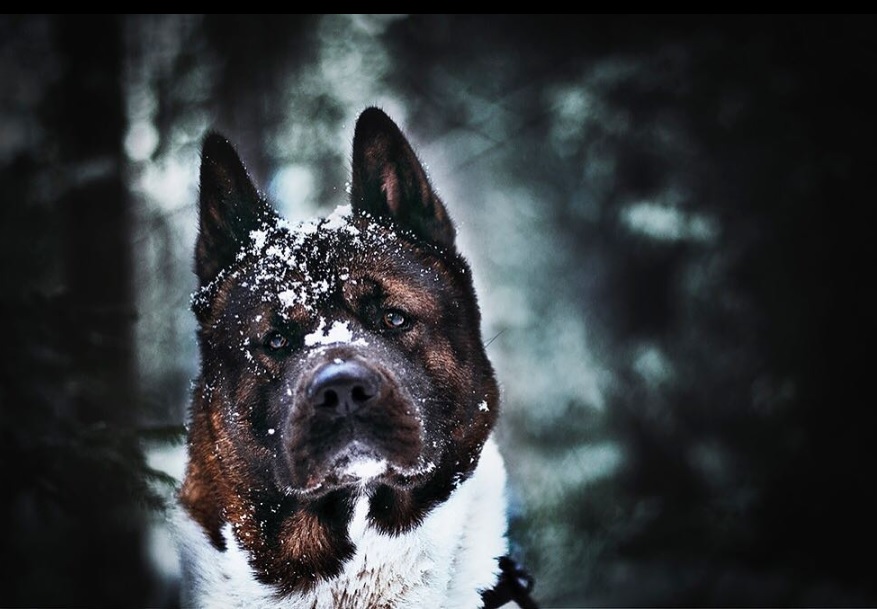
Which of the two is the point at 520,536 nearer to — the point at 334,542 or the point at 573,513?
the point at 573,513

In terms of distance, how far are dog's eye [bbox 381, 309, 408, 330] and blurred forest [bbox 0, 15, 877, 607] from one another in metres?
0.63

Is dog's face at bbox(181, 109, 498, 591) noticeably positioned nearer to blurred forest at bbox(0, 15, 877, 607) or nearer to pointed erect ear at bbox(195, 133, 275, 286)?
pointed erect ear at bbox(195, 133, 275, 286)

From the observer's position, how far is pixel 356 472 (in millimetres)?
2416

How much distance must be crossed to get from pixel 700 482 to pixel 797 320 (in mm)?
791

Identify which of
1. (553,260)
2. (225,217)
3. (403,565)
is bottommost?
(403,565)

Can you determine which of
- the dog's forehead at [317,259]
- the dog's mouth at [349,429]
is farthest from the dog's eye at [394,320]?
the dog's mouth at [349,429]

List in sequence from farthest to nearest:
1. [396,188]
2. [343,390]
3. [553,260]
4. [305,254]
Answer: [553,260] < [396,188] < [305,254] < [343,390]

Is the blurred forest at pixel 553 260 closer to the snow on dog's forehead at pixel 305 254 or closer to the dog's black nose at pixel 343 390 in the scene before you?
the snow on dog's forehead at pixel 305 254

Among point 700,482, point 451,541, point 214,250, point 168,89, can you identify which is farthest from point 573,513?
point 168,89

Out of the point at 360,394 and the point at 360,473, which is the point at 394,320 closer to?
the point at 360,394

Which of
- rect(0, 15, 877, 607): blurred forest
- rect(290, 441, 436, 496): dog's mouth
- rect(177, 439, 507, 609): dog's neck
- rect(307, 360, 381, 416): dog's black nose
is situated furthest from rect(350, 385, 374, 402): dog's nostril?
rect(0, 15, 877, 607): blurred forest

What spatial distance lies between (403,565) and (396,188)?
4.26ft

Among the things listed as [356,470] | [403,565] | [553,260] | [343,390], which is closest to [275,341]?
[343,390]

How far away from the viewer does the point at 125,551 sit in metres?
3.28
